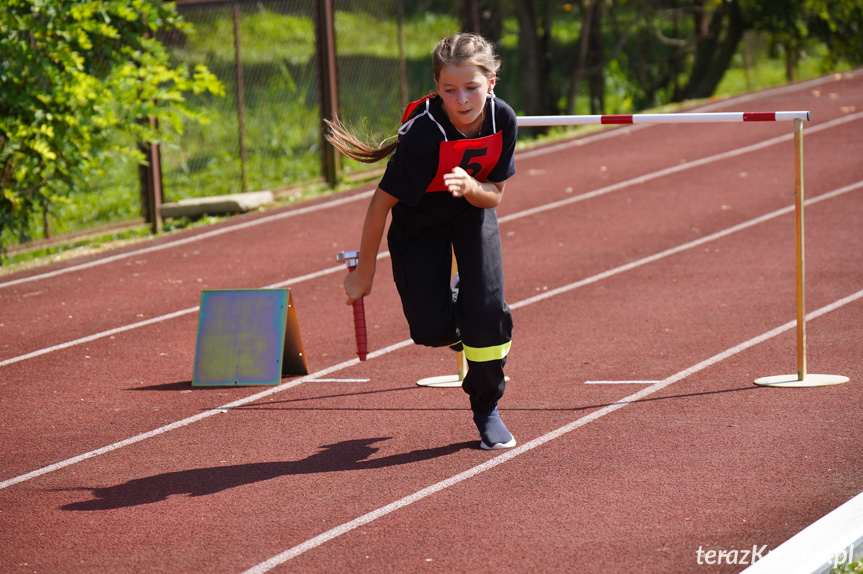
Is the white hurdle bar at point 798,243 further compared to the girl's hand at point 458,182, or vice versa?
the white hurdle bar at point 798,243

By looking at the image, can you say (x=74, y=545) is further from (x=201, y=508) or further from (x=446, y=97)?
(x=446, y=97)

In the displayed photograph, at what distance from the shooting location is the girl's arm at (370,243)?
5035 mm

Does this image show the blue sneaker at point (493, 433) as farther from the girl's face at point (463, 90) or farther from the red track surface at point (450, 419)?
the girl's face at point (463, 90)

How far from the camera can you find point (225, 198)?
43.7ft

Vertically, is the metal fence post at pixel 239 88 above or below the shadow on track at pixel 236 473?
above

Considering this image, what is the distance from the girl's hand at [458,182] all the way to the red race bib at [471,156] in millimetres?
219

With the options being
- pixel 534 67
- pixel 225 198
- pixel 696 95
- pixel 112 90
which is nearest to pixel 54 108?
pixel 112 90

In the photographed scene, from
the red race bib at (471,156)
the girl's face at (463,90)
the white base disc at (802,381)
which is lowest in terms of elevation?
the white base disc at (802,381)

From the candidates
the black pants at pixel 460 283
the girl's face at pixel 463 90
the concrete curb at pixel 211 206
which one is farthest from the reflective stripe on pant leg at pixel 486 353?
the concrete curb at pixel 211 206

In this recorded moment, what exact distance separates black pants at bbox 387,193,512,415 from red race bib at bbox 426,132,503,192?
0.15m

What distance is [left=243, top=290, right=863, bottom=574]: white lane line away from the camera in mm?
4145

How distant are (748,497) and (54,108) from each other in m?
8.54

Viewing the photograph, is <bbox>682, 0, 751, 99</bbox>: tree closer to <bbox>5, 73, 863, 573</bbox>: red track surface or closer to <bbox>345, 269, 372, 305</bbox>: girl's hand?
<bbox>5, 73, 863, 573</bbox>: red track surface

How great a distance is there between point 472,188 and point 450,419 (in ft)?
5.11
